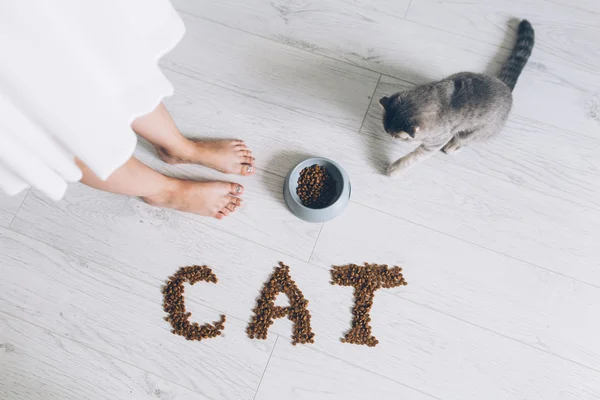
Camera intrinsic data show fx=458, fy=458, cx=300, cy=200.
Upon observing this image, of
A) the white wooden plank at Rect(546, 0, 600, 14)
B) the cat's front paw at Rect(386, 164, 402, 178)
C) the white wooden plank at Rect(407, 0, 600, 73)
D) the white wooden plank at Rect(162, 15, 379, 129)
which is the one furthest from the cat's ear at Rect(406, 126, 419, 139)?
the white wooden plank at Rect(546, 0, 600, 14)

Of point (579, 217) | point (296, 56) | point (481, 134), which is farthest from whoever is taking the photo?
point (296, 56)

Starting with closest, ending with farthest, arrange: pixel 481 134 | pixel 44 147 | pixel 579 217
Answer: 1. pixel 44 147
2. pixel 481 134
3. pixel 579 217

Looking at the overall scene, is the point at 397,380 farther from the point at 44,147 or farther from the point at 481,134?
the point at 44,147

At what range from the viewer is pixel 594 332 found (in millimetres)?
1292

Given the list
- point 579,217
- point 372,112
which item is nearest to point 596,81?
point 579,217

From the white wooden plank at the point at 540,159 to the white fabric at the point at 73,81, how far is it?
86 cm

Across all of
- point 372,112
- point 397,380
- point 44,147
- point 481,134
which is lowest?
point 397,380

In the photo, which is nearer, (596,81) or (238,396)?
(238,396)

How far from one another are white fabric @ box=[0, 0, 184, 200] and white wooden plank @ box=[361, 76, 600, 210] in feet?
2.83

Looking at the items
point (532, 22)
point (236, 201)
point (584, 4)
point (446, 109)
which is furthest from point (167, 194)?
point (584, 4)

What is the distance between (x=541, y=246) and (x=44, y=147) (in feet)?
4.25

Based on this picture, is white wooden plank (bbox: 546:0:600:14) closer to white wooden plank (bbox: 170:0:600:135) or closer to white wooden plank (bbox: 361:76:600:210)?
white wooden plank (bbox: 170:0:600:135)

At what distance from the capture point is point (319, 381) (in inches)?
50.1

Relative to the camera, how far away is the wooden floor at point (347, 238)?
50.3 inches
